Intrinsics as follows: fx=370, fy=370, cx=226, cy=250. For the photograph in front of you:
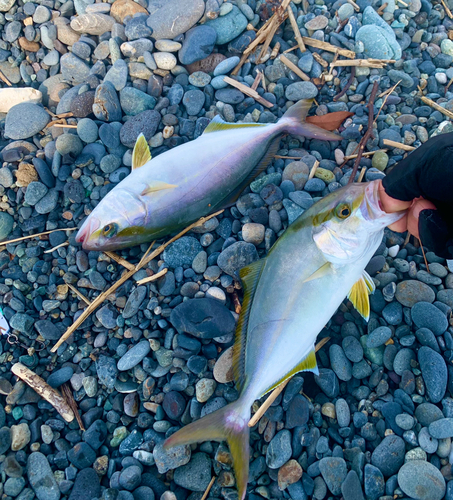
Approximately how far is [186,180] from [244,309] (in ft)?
3.63

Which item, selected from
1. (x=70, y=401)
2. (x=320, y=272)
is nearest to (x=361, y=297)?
(x=320, y=272)

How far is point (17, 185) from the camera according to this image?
3.16m

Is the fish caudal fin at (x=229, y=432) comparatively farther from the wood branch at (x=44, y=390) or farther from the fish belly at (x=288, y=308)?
the wood branch at (x=44, y=390)

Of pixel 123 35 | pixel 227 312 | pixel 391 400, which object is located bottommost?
pixel 391 400

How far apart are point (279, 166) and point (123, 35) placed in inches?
77.4

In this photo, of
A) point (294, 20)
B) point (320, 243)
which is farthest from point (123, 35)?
point (320, 243)

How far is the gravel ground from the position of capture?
8.18 feet

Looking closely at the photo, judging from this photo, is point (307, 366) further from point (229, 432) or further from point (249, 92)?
point (249, 92)

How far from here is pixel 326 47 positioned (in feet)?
11.5

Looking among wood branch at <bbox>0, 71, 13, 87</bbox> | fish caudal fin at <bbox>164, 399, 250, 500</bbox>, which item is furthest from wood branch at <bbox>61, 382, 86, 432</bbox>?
wood branch at <bbox>0, 71, 13, 87</bbox>

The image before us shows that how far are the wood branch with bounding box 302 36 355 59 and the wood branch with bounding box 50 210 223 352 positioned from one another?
1.92m

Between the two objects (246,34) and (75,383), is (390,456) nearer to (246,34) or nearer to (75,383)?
(75,383)

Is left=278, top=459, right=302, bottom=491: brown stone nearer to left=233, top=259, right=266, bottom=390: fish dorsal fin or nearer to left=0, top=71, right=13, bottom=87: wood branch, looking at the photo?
left=233, top=259, right=266, bottom=390: fish dorsal fin

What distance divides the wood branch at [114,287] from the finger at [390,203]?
1.31 m
